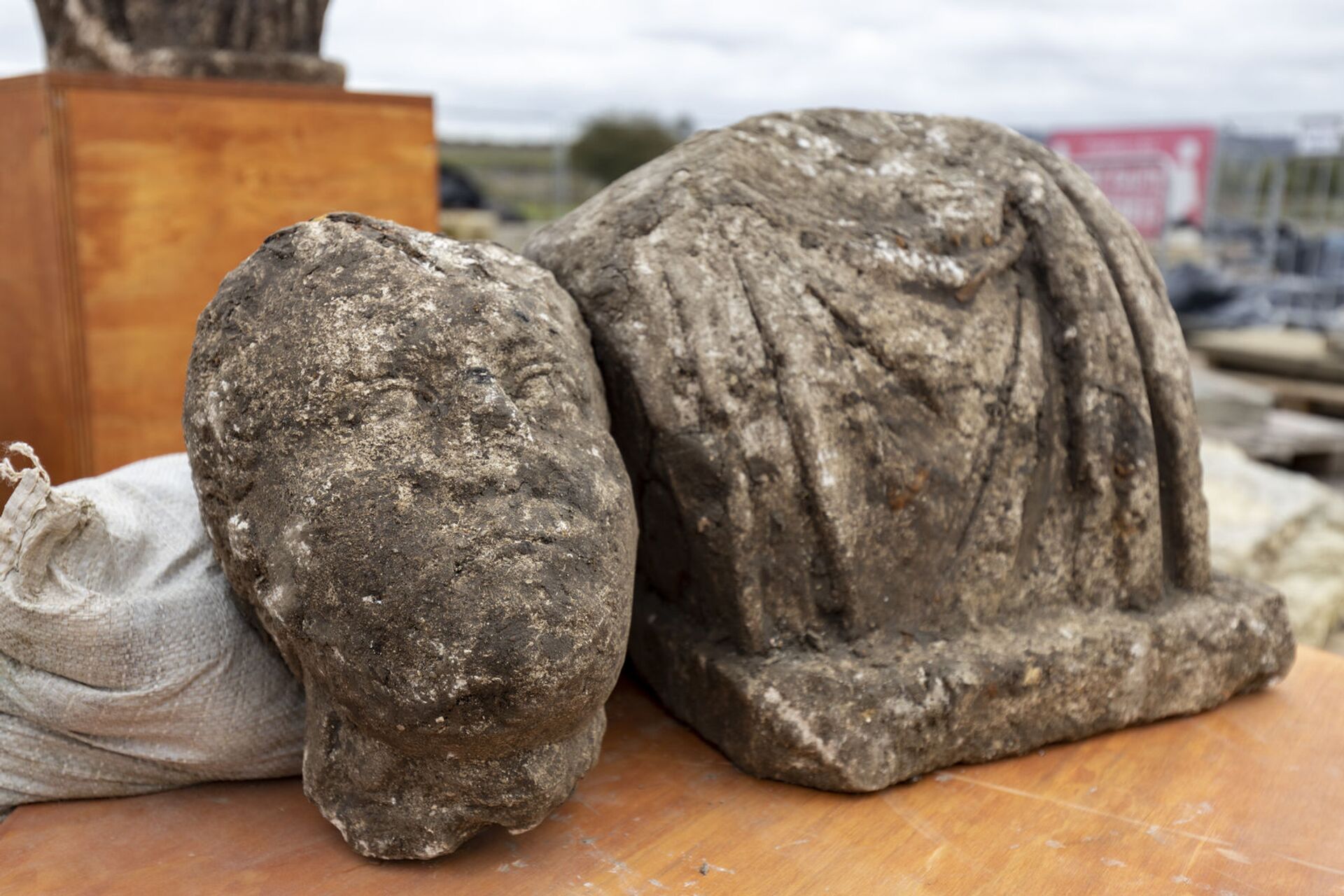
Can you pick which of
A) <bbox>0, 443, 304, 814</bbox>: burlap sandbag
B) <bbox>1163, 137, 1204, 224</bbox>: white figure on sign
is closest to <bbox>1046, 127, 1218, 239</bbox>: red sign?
<bbox>1163, 137, 1204, 224</bbox>: white figure on sign

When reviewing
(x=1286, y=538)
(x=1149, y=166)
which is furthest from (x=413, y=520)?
(x=1149, y=166)

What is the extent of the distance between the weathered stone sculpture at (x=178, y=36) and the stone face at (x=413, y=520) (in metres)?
2.30

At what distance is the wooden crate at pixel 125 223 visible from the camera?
3.03m

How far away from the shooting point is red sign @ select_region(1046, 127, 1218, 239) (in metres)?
8.62

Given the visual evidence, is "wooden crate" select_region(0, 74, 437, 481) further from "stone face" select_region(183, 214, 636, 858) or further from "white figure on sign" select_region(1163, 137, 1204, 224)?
"white figure on sign" select_region(1163, 137, 1204, 224)

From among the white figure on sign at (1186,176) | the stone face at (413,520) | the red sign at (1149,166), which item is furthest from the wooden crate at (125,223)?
the white figure on sign at (1186,176)

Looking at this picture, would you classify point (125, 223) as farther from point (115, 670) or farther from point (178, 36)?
point (115, 670)

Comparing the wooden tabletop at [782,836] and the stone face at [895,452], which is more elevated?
the stone face at [895,452]

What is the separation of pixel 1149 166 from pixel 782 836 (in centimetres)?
824

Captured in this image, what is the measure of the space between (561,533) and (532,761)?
0.31 meters

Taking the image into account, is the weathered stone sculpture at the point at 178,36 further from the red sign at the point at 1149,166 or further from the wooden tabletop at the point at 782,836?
the red sign at the point at 1149,166

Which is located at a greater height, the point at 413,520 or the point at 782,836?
the point at 413,520

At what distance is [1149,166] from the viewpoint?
342 inches

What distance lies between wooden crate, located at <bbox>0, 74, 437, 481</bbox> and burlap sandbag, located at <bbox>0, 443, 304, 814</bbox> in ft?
4.91
